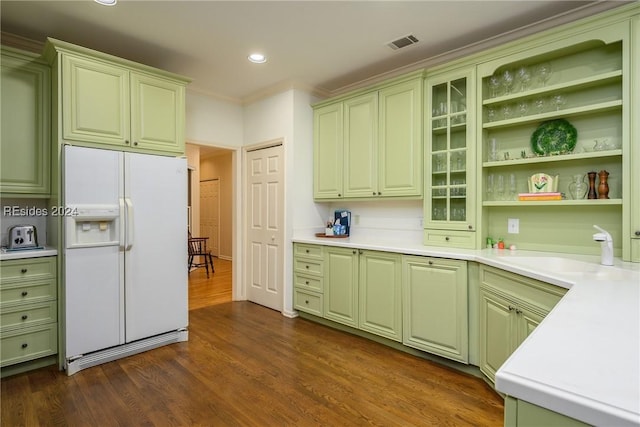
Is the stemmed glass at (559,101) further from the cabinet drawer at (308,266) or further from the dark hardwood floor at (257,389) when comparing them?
the cabinet drawer at (308,266)

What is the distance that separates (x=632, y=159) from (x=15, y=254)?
423 cm

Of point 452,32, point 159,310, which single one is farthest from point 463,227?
point 159,310

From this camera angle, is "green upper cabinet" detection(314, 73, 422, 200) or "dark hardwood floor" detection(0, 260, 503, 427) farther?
"green upper cabinet" detection(314, 73, 422, 200)

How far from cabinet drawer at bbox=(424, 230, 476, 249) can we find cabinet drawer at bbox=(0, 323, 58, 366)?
315 centimetres

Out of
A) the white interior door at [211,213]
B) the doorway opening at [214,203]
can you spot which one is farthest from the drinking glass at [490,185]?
the white interior door at [211,213]

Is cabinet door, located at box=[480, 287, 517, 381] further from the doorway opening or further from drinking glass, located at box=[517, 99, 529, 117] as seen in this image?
the doorway opening

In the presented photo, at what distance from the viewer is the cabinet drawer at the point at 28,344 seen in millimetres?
2445

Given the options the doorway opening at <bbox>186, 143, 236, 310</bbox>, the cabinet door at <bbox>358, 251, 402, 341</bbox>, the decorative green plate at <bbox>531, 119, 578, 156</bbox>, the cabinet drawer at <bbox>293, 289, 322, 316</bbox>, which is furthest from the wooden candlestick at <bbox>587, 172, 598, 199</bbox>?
the doorway opening at <bbox>186, 143, 236, 310</bbox>

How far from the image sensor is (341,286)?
342 cm

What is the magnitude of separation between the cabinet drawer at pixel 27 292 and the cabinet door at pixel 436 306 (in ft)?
9.25

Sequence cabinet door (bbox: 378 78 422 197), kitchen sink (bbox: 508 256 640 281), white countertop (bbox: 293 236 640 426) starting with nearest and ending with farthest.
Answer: white countertop (bbox: 293 236 640 426), kitchen sink (bbox: 508 256 640 281), cabinet door (bbox: 378 78 422 197)

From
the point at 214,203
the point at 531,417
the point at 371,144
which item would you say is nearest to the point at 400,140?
the point at 371,144

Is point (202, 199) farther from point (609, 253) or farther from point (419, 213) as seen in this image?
point (609, 253)

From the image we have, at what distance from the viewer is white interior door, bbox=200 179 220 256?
834 cm
